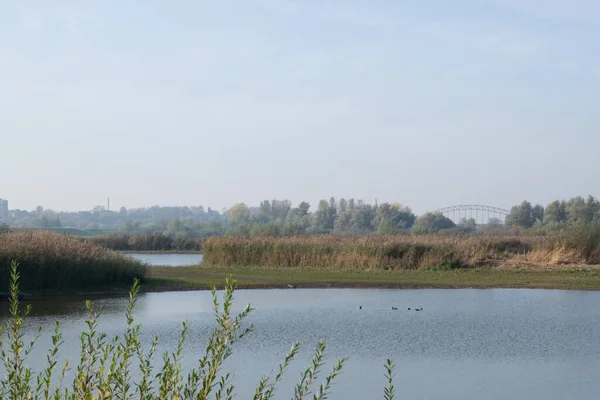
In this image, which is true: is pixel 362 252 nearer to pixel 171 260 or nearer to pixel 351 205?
pixel 171 260

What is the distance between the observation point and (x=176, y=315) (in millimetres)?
21188

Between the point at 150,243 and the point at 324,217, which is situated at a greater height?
the point at 324,217

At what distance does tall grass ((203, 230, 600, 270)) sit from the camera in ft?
123

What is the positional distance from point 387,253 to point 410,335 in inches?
788

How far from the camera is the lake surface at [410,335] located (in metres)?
12.7

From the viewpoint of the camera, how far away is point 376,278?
32.8m

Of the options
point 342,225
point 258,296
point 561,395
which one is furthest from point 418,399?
point 342,225

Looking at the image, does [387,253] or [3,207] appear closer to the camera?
[387,253]

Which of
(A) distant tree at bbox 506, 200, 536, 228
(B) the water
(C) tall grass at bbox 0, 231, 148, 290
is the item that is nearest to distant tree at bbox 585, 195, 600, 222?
(A) distant tree at bbox 506, 200, 536, 228

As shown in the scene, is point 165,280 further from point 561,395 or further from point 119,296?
point 561,395

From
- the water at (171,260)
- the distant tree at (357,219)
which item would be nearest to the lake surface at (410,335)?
the water at (171,260)

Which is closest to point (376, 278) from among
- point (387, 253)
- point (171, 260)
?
point (387, 253)

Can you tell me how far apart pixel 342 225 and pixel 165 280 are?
78851 millimetres

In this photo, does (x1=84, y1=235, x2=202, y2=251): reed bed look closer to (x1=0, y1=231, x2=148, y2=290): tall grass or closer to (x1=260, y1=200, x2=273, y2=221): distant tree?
(x1=0, y1=231, x2=148, y2=290): tall grass
